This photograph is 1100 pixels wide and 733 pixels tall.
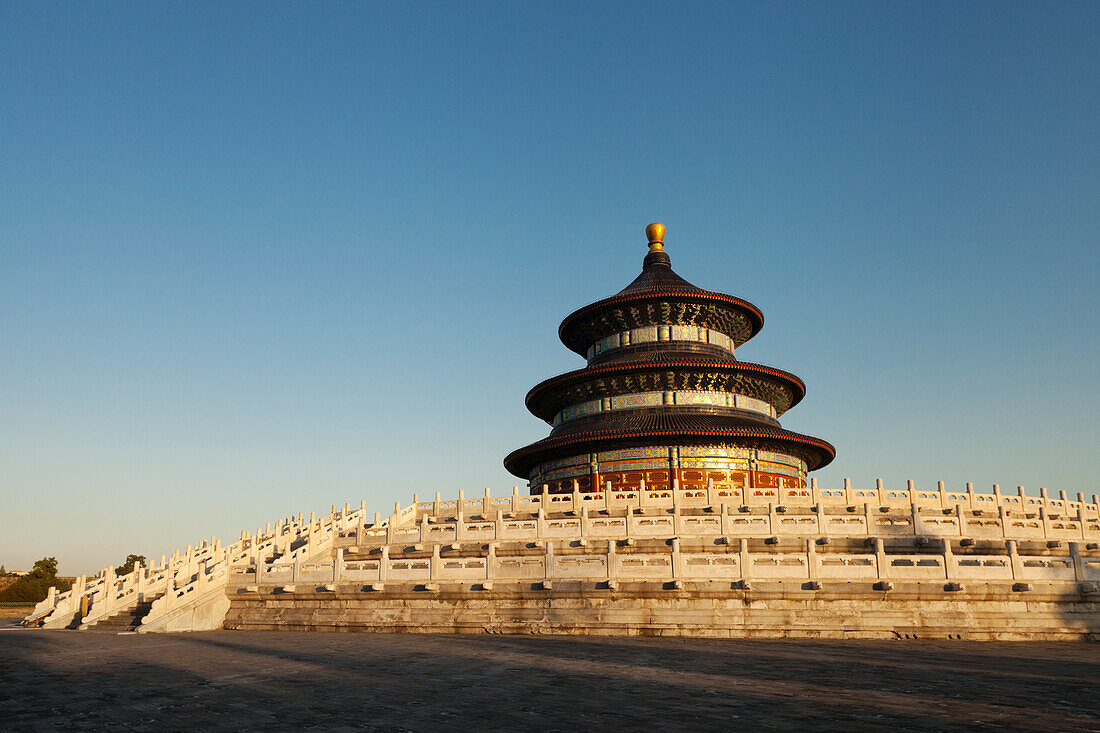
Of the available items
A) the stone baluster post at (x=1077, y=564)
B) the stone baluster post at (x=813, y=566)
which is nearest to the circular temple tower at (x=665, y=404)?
the stone baluster post at (x=813, y=566)

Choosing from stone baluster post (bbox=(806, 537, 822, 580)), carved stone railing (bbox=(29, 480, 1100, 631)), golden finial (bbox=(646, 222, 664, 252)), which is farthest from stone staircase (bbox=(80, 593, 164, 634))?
golden finial (bbox=(646, 222, 664, 252))

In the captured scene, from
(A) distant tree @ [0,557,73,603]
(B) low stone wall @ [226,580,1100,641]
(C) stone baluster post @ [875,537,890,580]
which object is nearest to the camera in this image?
(B) low stone wall @ [226,580,1100,641]

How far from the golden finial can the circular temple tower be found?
291 centimetres

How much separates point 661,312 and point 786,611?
1119 inches

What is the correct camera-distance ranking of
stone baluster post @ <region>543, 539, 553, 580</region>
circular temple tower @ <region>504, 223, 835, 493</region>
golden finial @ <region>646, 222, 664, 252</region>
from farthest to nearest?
golden finial @ <region>646, 222, 664, 252</region>
circular temple tower @ <region>504, 223, 835, 493</region>
stone baluster post @ <region>543, 539, 553, 580</region>

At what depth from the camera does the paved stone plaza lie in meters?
8.72

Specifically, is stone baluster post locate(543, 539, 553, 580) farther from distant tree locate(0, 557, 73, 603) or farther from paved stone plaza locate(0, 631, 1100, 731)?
distant tree locate(0, 557, 73, 603)

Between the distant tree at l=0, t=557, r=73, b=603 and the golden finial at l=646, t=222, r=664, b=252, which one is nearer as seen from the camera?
the distant tree at l=0, t=557, r=73, b=603

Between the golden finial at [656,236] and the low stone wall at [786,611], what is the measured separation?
36.6m

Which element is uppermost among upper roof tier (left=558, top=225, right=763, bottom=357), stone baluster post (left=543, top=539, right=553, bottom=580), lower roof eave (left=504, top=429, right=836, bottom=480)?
upper roof tier (left=558, top=225, right=763, bottom=357)

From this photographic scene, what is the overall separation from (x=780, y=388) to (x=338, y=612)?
30860 millimetres

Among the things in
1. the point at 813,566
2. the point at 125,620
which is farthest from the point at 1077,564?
the point at 125,620

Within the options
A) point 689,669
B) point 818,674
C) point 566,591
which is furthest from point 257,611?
point 818,674

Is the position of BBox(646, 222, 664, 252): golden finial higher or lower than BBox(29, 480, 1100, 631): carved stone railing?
higher
